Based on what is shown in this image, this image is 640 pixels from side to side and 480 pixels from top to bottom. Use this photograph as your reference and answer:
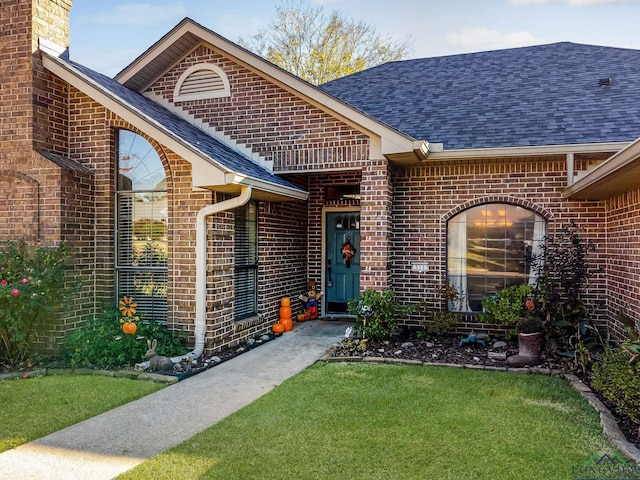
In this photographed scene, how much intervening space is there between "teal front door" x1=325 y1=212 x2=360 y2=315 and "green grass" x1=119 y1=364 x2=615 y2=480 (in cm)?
431

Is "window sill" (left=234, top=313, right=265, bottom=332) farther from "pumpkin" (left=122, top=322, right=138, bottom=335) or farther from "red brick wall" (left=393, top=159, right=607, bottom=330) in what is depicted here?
"red brick wall" (left=393, top=159, right=607, bottom=330)

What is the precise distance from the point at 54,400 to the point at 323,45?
1973 cm

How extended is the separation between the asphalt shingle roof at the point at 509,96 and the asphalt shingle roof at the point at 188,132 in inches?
112

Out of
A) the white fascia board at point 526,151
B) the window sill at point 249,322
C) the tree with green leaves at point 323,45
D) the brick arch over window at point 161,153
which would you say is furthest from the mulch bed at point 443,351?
the tree with green leaves at point 323,45

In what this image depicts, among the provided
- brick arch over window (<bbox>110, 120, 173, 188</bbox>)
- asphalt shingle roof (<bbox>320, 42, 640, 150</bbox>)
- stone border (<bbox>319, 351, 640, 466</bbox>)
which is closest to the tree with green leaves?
asphalt shingle roof (<bbox>320, 42, 640, 150</bbox>)

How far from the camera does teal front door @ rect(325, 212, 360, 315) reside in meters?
9.69

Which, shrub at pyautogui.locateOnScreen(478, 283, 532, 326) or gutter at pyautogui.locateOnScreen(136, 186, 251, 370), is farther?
shrub at pyautogui.locateOnScreen(478, 283, 532, 326)

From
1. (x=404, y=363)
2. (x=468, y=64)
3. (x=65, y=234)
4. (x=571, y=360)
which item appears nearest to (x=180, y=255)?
(x=65, y=234)

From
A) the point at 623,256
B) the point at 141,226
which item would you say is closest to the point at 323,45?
the point at 141,226

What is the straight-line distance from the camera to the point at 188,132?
7395 mm

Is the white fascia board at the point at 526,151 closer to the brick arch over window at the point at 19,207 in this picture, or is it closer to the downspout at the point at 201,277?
the downspout at the point at 201,277

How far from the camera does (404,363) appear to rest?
625cm

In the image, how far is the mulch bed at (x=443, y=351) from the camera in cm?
619

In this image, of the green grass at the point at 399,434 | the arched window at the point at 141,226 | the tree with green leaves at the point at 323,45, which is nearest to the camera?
the green grass at the point at 399,434
